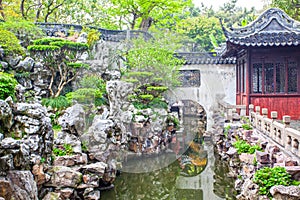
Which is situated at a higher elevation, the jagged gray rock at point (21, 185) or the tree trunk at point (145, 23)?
the tree trunk at point (145, 23)

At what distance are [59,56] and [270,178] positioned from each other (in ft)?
28.8

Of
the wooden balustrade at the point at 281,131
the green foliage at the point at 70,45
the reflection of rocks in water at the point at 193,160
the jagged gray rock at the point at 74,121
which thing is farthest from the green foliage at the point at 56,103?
the wooden balustrade at the point at 281,131

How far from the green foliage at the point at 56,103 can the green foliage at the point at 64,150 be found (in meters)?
2.70

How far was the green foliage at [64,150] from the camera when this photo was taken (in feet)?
28.5

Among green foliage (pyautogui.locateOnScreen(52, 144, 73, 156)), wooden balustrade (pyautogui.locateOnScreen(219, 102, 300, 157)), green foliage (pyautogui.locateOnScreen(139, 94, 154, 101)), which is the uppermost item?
green foliage (pyautogui.locateOnScreen(139, 94, 154, 101))

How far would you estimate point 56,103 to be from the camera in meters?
11.4

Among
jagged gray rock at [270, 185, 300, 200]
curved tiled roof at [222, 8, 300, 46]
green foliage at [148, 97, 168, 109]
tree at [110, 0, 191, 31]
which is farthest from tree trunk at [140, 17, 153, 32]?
jagged gray rock at [270, 185, 300, 200]

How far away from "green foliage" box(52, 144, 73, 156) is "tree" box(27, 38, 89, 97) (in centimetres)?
367

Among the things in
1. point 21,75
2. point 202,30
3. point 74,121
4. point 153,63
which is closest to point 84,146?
→ point 74,121

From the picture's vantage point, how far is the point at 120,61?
15.6 meters

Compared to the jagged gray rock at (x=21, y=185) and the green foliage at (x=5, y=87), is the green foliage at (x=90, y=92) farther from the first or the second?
the jagged gray rock at (x=21, y=185)

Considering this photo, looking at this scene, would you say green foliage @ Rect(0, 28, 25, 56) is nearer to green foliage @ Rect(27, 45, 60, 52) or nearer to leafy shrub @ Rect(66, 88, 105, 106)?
green foliage @ Rect(27, 45, 60, 52)

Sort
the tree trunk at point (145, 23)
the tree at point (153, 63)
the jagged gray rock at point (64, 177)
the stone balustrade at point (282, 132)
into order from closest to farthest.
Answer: the stone balustrade at point (282, 132)
the jagged gray rock at point (64, 177)
the tree at point (153, 63)
the tree trunk at point (145, 23)

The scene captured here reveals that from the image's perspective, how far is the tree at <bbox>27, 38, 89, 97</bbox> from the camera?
11633mm
